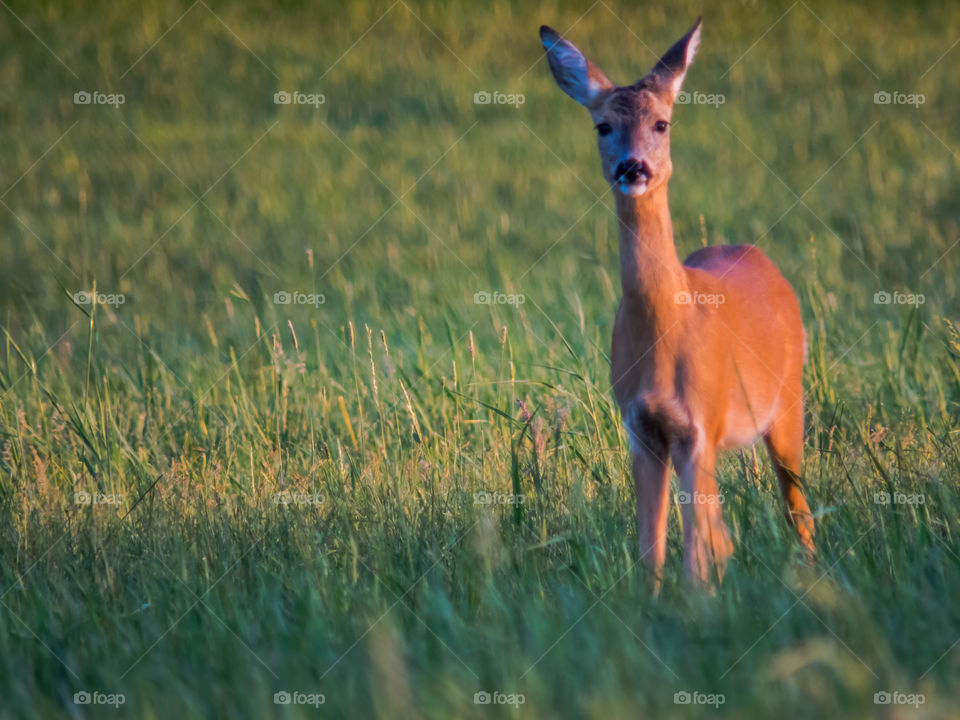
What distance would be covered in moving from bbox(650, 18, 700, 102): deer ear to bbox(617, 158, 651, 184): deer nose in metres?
0.49

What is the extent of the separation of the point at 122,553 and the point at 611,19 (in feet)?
45.8

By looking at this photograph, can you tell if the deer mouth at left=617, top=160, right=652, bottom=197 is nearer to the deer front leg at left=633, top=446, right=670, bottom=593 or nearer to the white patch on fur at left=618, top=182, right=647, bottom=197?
the white patch on fur at left=618, top=182, right=647, bottom=197

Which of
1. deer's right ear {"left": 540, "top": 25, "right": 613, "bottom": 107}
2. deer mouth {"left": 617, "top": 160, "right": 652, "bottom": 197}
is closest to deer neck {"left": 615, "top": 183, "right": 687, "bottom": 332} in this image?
deer mouth {"left": 617, "top": 160, "right": 652, "bottom": 197}

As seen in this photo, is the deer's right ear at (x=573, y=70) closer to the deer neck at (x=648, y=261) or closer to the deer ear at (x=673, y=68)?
the deer ear at (x=673, y=68)

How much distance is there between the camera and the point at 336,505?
5.02 m

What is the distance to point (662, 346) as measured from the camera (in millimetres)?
4535

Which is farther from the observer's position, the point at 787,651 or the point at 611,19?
the point at 611,19

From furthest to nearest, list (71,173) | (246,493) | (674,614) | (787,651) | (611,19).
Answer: (611,19), (71,173), (246,493), (674,614), (787,651)

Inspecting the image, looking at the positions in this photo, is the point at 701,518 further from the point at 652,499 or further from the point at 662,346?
the point at 662,346

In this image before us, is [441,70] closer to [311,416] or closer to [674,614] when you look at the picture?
[311,416]

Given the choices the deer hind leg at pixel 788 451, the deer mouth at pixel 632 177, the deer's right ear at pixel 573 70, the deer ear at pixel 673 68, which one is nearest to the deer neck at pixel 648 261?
the deer mouth at pixel 632 177

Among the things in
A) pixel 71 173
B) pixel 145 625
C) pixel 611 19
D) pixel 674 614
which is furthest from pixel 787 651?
pixel 611 19

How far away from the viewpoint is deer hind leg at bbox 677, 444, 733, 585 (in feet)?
13.4

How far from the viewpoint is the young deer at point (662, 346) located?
448 cm
